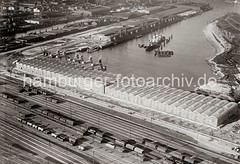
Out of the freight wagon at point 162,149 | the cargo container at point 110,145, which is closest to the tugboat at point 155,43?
the cargo container at point 110,145

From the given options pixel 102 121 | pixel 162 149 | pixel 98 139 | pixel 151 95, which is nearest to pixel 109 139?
pixel 98 139

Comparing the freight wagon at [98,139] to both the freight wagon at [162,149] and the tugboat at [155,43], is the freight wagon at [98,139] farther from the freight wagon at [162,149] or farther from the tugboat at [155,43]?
the tugboat at [155,43]

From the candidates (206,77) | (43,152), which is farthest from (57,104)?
(206,77)

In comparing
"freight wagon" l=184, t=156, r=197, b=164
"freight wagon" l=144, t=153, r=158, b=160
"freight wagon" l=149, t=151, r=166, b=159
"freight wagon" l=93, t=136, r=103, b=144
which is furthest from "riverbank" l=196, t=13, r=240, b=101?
"freight wagon" l=93, t=136, r=103, b=144

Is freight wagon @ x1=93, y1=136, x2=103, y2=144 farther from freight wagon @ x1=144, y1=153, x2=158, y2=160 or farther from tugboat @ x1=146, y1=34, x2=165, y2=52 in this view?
tugboat @ x1=146, y1=34, x2=165, y2=52

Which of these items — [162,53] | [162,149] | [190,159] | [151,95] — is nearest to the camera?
[190,159]

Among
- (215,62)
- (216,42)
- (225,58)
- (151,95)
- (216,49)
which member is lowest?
(151,95)

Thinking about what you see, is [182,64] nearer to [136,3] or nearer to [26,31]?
[26,31]

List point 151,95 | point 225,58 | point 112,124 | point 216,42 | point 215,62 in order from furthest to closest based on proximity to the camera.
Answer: point 216,42 → point 225,58 → point 215,62 → point 151,95 → point 112,124

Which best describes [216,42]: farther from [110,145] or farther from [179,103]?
[110,145]
